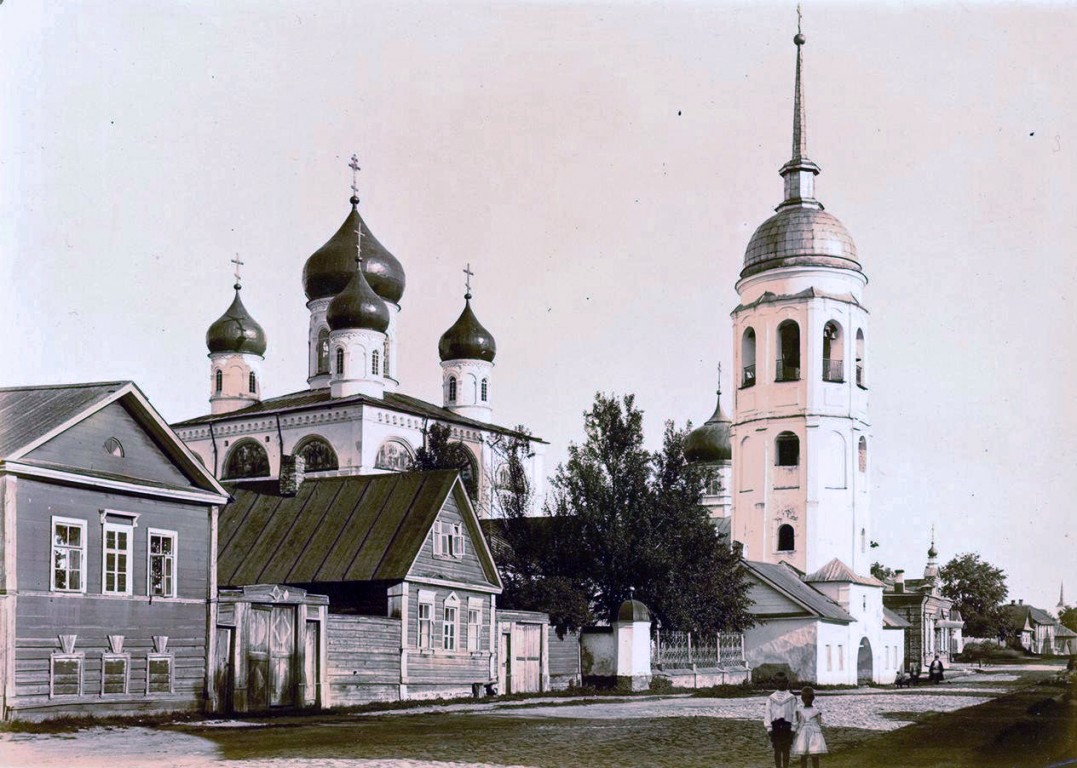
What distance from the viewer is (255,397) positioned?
217 ft

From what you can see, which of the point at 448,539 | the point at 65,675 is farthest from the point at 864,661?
the point at 65,675

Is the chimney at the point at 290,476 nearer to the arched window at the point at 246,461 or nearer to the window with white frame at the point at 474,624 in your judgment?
the window with white frame at the point at 474,624

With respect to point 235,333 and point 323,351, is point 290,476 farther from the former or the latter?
point 235,333

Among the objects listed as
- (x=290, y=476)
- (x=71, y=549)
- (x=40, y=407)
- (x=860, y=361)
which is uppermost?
(x=860, y=361)

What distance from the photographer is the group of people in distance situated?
1375 centimetres

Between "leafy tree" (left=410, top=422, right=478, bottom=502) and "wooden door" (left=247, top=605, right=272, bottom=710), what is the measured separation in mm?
18157

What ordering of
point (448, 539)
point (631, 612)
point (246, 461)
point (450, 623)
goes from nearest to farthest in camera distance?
point (448, 539), point (450, 623), point (631, 612), point (246, 461)

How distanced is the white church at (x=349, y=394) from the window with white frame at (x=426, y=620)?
995 inches

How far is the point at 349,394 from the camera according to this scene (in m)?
58.9

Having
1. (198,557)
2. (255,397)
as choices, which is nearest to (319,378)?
(255,397)

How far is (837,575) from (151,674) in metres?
37.5

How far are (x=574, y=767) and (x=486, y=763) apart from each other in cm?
90

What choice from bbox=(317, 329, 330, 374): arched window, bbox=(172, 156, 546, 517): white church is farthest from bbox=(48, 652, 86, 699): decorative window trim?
bbox=(317, 329, 330, 374): arched window

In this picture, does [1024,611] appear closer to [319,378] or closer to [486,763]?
[319,378]
